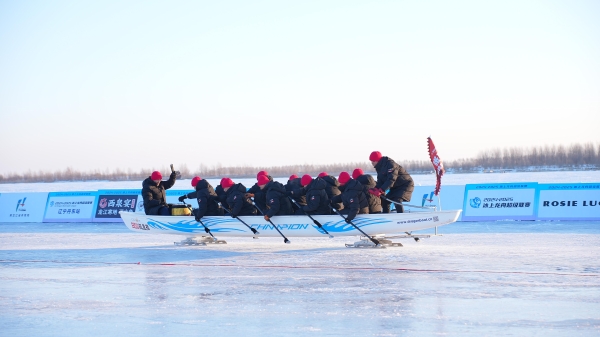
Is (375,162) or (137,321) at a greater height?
(375,162)

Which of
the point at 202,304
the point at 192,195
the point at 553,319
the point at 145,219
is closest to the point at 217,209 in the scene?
the point at 192,195

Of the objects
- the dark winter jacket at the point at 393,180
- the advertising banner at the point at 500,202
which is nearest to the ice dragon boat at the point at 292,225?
the dark winter jacket at the point at 393,180

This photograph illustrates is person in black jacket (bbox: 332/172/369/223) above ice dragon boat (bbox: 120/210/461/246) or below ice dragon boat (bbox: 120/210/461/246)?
above

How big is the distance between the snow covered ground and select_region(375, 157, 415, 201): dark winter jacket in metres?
0.97

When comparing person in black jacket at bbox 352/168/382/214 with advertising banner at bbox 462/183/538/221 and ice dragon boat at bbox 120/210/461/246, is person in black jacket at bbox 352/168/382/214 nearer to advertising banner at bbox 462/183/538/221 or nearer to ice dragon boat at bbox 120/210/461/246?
ice dragon boat at bbox 120/210/461/246

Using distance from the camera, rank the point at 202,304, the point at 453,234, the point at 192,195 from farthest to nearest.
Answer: the point at 453,234 < the point at 192,195 < the point at 202,304

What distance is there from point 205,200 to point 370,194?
322 cm

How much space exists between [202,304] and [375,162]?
19.0 feet

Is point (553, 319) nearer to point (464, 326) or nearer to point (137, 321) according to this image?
point (464, 326)

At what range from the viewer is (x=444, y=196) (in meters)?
18.8

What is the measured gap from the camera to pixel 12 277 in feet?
32.9

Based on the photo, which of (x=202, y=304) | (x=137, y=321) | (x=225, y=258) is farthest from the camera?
(x=225, y=258)

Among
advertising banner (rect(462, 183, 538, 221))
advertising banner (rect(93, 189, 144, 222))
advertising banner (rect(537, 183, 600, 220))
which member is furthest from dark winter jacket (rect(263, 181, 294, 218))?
advertising banner (rect(93, 189, 144, 222))

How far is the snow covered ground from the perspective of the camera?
21.4 ft
